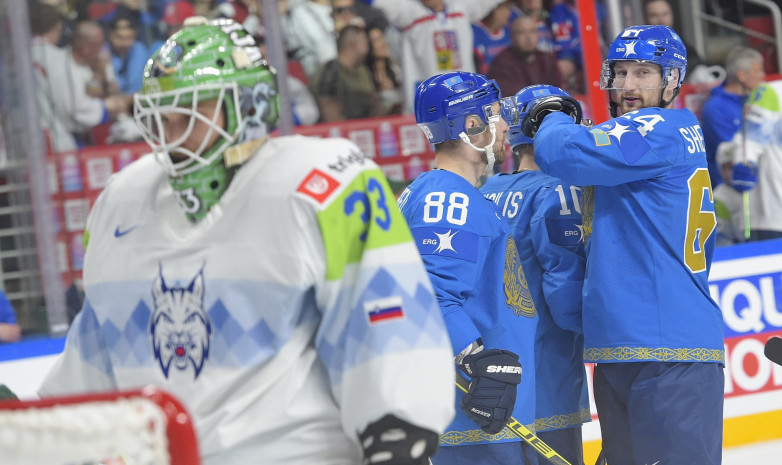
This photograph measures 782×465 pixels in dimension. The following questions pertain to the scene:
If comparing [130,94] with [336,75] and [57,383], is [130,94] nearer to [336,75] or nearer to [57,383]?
[336,75]

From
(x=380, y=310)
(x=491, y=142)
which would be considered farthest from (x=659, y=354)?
(x=380, y=310)

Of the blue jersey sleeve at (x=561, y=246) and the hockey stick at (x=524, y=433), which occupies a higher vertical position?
the blue jersey sleeve at (x=561, y=246)

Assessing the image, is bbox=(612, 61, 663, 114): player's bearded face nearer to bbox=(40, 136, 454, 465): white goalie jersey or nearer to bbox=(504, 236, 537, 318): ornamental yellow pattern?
bbox=(504, 236, 537, 318): ornamental yellow pattern

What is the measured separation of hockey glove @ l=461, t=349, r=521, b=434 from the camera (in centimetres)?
251

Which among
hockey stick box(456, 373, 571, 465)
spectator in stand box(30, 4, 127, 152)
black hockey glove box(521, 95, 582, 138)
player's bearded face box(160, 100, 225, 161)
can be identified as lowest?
hockey stick box(456, 373, 571, 465)

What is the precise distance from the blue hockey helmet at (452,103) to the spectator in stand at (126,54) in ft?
7.45

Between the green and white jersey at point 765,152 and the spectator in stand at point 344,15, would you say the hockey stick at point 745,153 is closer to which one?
the green and white jersey at point 765,152

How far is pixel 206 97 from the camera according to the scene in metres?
1.72

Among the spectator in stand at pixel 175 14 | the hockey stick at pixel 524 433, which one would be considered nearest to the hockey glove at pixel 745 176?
the spectator in stand at pixel 175 14

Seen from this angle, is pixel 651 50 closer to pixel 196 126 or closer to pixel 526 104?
pixel 526 104

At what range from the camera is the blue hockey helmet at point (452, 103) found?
9.08 feet

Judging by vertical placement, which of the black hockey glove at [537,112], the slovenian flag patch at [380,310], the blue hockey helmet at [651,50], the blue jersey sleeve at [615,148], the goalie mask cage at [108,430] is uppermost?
the blue hockey helmet at [651,50]

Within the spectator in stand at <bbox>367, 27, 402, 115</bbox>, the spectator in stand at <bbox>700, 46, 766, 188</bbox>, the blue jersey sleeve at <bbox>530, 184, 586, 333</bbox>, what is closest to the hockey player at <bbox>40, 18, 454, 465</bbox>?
the blue jersey sleeve at <bbox>530, 184, 586, 333</bbox>

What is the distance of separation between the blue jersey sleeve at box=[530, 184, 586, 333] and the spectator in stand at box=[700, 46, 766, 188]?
9.08 ft
